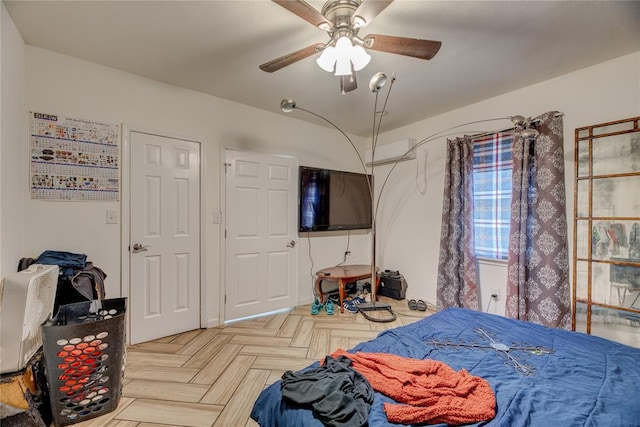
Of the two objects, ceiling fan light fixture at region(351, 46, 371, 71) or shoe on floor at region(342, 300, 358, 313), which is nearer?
ceiling fan light fixture at region(351, 46, 371, 71)

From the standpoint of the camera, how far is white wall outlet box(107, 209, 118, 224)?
2.39 m

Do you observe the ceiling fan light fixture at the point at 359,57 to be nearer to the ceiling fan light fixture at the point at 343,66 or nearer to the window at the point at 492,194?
the ceiling fan light fixture at the point at 343,66

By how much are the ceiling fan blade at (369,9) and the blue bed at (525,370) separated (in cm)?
177

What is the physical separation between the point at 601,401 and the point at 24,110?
3768 millimetres

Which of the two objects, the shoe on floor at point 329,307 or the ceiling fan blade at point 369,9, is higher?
the ceiling fan blade at point 369,9

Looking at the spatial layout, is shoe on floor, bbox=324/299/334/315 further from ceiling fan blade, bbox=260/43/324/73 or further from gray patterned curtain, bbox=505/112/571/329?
ceiling fan blade, bbox=260/43/324/73

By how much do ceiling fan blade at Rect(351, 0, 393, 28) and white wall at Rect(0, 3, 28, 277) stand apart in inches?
82.8

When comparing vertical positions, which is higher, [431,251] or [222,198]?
[222,198]

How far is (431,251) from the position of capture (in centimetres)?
355

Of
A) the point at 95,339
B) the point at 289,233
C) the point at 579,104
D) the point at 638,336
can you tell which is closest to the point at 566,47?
the point at 579,104

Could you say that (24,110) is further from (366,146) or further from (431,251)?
(431,251)

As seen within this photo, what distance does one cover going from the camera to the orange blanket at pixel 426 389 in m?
0.98

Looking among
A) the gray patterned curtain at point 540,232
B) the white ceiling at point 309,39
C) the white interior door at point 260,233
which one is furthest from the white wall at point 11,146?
the gray patterned curtain at point 540,232

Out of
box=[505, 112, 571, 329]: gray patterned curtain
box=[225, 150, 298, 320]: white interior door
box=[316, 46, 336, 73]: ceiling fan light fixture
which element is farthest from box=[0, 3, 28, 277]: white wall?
box=[505, 112, 571, 329]: gray patterned curtain
